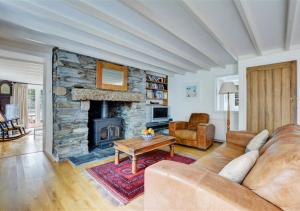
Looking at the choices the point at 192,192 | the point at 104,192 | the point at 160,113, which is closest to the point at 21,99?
the point at 160,113

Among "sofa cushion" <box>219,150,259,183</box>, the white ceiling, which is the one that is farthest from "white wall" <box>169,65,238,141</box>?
"sofa cushion" <box>219,150,259,183</box>

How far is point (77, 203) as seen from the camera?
64.7 inches

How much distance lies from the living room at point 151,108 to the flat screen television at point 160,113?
16 cm

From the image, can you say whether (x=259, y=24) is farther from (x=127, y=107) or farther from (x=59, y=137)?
(x=59, y=137)

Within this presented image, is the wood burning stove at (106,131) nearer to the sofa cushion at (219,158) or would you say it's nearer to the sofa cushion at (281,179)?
the sofa cushion at (219,158)

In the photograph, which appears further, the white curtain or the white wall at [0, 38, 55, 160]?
the white curtain

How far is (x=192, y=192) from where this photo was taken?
0.89 metres

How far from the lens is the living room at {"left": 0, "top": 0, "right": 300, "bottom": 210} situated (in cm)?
99

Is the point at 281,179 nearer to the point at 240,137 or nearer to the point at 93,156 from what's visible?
the point at 240,137

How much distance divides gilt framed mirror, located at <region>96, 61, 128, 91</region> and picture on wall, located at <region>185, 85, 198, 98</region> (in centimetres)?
218

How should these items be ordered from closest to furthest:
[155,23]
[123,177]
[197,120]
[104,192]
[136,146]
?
[104,192] < [155,23] < [123,177] < [136,146] < [197,120]

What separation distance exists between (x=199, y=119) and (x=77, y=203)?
3.56 m

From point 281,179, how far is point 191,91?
4.37 meters

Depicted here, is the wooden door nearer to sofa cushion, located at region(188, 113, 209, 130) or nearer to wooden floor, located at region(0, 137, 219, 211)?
sofa cushion, located at region(188, 113, 209, 130)
